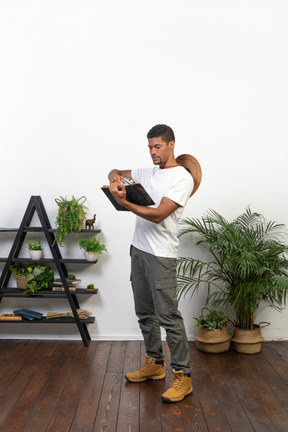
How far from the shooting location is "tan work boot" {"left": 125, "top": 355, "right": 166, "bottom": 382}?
3.09 metres

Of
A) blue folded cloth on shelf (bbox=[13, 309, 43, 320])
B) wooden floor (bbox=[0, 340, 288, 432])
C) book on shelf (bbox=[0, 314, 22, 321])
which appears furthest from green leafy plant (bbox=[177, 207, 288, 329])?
book on shelf (bbox=[0, 314, 22, 321])

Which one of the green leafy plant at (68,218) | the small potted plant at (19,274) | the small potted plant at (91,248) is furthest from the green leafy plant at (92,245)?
the small potted plant at (19,274)

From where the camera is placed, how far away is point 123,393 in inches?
115

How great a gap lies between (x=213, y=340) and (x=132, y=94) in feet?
6.50

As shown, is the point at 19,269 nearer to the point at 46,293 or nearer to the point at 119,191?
the point at 46,293

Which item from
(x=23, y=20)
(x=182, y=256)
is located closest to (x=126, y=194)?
(x=182, y=256)

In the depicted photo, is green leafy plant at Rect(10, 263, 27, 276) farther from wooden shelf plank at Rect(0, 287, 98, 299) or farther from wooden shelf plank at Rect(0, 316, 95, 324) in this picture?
wooden shelf plank at Rect(0, 316, 95, 324)

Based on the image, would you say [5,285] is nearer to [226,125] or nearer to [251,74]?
[226,125]

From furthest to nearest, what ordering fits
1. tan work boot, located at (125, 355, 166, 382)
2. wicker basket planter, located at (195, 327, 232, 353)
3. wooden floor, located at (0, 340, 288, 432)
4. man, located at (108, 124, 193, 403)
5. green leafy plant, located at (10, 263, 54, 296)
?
green leafy plant, located at (10, 263, 54, 296)
wicker basket planter, located at (195, 327, 232, 353)
tan work boot, located at (125, 355, 166, 382)
man, located at (108, 124, 193, 403)
wooden floor, located at (0, 340, 288, 432)

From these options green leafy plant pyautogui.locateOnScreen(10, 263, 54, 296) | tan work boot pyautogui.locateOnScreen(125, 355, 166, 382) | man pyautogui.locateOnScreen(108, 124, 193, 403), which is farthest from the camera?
green leafy plant pyautogui.locateOnScreen(10, 263, 54, 296)

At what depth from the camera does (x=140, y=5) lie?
3.91 m

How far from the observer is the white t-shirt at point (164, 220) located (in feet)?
9.07

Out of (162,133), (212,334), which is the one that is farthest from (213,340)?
(162,133)

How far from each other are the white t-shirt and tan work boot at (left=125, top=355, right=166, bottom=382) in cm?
73
